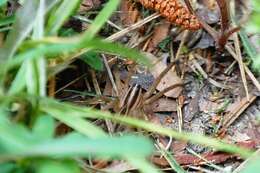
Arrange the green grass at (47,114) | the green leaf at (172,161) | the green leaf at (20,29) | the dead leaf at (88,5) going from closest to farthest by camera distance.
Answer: the green grass at (47,114) < the green leaf at (20,29) < the green leaf at (172,161) < the dead leaf at (88,5)

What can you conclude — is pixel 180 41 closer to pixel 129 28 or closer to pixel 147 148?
pixel 129 28

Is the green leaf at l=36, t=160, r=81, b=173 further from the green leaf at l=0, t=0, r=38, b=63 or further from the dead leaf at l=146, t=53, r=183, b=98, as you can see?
the dead leaf at l=146, t=53, r=183, b=98

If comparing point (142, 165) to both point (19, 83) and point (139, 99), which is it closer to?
point (19, 83)

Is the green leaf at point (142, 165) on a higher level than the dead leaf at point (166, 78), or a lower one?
lower

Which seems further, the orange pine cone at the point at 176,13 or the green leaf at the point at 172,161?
the orange pine cone at the point at 176,13

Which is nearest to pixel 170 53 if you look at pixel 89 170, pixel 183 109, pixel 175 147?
pixel 183 109

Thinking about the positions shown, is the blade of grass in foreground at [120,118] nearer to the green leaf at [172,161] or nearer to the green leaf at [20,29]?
the green leaf at [20,29]

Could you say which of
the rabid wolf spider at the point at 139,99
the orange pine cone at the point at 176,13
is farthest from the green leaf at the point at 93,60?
the orange pine cone at the point at 176,13
